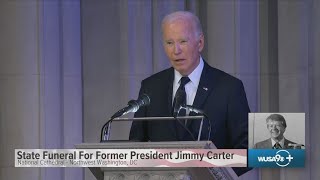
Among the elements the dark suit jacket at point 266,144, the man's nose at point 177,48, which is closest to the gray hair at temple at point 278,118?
the dark suit jacket at point 266,144

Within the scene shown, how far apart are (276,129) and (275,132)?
47mm

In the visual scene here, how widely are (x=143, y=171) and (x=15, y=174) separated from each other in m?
2.35

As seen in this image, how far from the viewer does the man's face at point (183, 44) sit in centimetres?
376

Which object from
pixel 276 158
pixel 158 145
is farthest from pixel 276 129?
pixel 158 145

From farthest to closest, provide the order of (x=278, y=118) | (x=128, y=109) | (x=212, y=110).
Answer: (x=278, y=118) < (x=212, y=110) < (x=128, y=109)

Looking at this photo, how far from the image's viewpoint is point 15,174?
15.2 ft

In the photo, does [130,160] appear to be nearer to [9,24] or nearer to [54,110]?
[54,110]

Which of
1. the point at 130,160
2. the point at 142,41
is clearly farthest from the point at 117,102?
the point at 130,160

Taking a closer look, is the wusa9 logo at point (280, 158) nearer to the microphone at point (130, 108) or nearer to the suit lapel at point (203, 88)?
the suit lapel at point (203, 88)

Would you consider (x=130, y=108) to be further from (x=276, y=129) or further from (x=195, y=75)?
(x=276, y=129)

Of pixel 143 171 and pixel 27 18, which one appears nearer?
pixel 143 171

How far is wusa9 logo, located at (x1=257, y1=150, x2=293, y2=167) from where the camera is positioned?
3.94m

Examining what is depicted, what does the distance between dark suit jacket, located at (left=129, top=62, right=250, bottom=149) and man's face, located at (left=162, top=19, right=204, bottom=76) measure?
111mm

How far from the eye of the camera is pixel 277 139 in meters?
3.94
